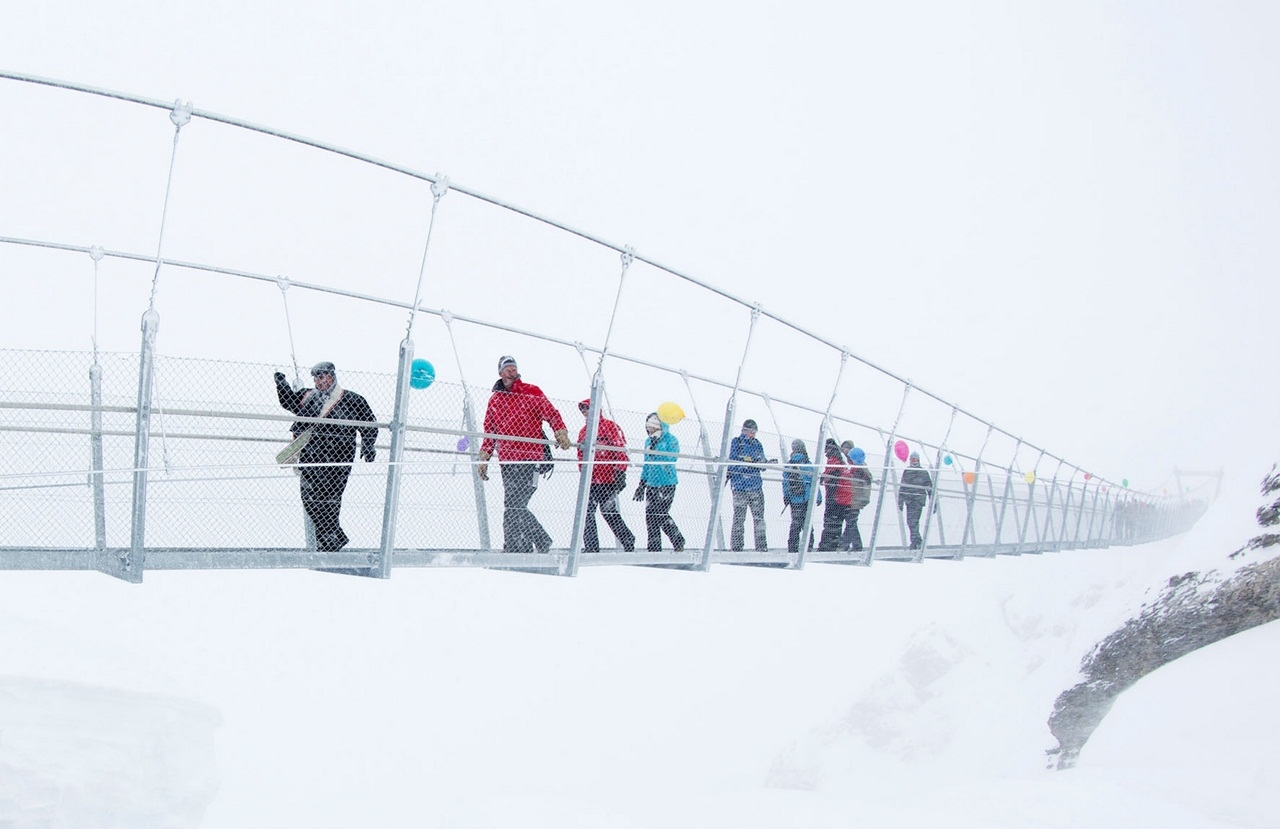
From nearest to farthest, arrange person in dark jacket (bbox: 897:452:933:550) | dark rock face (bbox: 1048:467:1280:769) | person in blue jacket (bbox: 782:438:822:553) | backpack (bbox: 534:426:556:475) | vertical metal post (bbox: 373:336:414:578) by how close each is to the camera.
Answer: vertical metal post (bbox: 373:336:414:578) < backpack (bbox: 534:426:556:475) < dark rock face (bbox: 1048:467:1280:769) < person in blue jacket (bbox: 782:438:822:553) < person in dark jacket (bbox: 897:452:933:550)

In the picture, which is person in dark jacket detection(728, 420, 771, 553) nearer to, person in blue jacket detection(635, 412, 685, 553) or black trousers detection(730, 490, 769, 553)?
black trousers detection(730, 490, 769, 553)

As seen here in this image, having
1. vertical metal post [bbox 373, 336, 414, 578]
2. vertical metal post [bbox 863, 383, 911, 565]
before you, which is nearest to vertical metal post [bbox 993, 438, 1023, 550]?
vertical metal post [bbox 863, 383, 911, 565]

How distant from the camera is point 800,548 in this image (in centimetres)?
1148

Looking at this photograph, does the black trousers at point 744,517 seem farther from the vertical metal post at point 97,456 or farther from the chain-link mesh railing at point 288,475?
the vertical metal post at point 97,456

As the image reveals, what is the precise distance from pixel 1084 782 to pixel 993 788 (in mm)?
1111

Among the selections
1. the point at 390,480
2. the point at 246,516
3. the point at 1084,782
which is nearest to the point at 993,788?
→ the point at 1084,782

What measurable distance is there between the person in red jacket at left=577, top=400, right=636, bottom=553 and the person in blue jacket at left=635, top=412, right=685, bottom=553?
1.02 feet

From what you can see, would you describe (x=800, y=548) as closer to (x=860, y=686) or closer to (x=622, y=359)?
(x=622, y=359)

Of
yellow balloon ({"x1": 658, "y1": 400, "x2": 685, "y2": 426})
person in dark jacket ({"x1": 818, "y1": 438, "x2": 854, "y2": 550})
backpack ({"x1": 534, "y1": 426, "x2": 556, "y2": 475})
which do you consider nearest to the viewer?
backpack ({"x1": 534, "y1": 426, "x2": 556, "y2": 475})

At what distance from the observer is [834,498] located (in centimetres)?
1291

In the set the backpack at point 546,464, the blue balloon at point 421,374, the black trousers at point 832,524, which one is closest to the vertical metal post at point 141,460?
the blue balloon at point 421,374

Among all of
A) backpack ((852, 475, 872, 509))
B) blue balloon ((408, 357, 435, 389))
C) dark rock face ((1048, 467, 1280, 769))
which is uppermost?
blue balloon ((408, 357, 435, 389))

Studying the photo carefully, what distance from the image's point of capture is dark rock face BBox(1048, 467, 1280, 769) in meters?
8.71

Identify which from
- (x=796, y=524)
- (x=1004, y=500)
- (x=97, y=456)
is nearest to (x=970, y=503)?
(x=1004, y=500)
